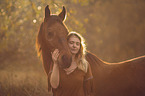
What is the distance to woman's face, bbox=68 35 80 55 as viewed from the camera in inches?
90.3

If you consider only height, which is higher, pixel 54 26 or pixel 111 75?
pixel 54 26

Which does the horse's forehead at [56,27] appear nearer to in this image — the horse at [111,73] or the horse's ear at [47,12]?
the horse at [111,73]

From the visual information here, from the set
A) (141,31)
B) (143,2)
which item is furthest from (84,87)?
(143,2)

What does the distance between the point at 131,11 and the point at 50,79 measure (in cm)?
1478

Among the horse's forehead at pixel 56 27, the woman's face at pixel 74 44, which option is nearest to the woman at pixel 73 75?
the woman's face at pixel 74 44

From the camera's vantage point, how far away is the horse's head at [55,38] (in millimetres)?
2129

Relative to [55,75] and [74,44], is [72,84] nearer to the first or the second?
[55,75]

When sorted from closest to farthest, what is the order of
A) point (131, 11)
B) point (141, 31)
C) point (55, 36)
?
1. point (55, 36)
2. point (141, 31)
3. point (131, 11)

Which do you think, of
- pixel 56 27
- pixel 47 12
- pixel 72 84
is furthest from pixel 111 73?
pixel 47 12

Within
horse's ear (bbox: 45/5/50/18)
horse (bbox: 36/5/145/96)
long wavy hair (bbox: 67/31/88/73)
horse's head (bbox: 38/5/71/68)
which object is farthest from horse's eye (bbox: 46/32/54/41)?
horse's ear (bbox: 45/5/50/18)

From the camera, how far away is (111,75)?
2.96 m

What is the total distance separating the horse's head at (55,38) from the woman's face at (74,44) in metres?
0.09

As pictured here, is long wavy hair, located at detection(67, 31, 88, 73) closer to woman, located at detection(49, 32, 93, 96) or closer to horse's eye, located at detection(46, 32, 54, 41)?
woman, located at detection(49, 32, 93, 96)

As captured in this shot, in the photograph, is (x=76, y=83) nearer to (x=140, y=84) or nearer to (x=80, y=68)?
(x=80, y=68)
